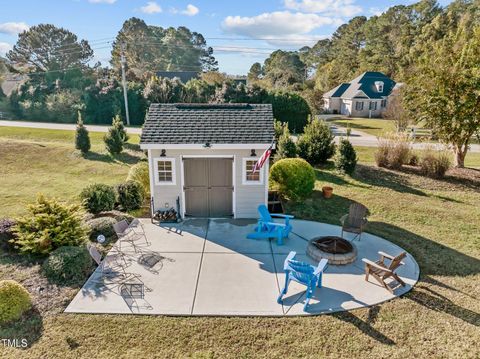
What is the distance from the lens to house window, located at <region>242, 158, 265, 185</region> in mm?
10771

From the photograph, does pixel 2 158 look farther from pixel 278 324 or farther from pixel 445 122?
pixel 445 122

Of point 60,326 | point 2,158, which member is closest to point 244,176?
point 60,326

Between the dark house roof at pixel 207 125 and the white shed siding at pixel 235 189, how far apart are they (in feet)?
1.27

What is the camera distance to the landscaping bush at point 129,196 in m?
11.7

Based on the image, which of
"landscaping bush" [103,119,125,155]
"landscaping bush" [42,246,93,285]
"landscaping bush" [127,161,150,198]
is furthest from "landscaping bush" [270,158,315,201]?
"landscaping bush" [103,119,125,155]

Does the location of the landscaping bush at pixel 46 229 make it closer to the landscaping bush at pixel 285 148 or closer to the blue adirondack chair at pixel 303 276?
the blue adirondack chair at pixel 303 276

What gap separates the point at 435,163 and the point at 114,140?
17.7 m

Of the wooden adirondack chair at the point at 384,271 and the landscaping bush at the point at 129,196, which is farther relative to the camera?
the landscaping bush at the point at 129,196

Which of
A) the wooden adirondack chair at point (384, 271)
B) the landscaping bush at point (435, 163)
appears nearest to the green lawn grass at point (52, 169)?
the wooden adirondack chair at point (384, 271)

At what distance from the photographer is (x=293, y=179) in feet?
41.5

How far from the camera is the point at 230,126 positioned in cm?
1090

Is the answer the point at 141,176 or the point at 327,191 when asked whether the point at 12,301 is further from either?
the point at 327,191

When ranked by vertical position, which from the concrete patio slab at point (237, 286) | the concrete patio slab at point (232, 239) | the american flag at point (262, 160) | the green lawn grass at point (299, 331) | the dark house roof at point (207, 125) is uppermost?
the dark house roof at point (207, 125)

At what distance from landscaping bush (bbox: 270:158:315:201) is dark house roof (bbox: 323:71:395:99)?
36.1m
